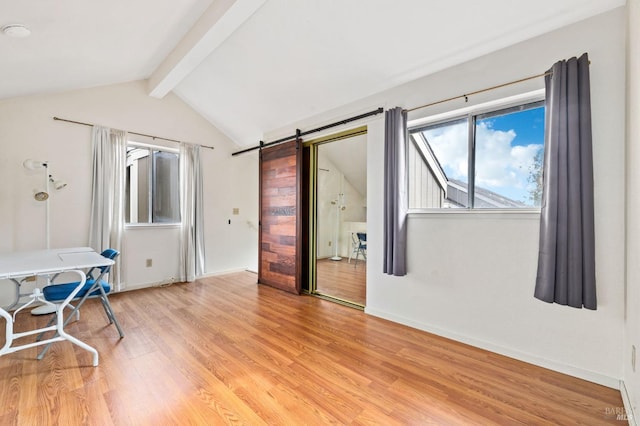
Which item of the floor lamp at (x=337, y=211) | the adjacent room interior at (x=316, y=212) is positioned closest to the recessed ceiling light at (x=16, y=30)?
the adjacent room interior at (x=316, y=212)

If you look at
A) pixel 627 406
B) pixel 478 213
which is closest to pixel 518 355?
pixel 627 406

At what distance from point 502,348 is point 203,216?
14.7 feet

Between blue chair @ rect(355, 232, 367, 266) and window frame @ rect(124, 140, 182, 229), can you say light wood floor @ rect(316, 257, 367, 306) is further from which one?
window frame @ rect(124, 140, 182, 229)

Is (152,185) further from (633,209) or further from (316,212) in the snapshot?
(633,209)

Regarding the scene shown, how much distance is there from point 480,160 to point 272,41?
2.39m

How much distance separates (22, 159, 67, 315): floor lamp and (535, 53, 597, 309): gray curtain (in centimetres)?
486

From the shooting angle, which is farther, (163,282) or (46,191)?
(163,282)

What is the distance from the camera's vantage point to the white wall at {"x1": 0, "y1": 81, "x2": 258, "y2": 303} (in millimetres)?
3334

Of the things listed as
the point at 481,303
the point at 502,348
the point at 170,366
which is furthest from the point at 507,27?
the point at 170,366

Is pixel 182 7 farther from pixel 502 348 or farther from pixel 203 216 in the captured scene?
pixel 502 348

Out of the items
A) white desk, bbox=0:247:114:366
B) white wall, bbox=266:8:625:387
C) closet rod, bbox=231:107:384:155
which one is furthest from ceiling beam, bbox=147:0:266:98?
white desk, bbox=0:247:114:366

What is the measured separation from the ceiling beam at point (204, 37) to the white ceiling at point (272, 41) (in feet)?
0.04

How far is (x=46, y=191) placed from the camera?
3.43m

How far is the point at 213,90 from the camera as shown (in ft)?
13.7
